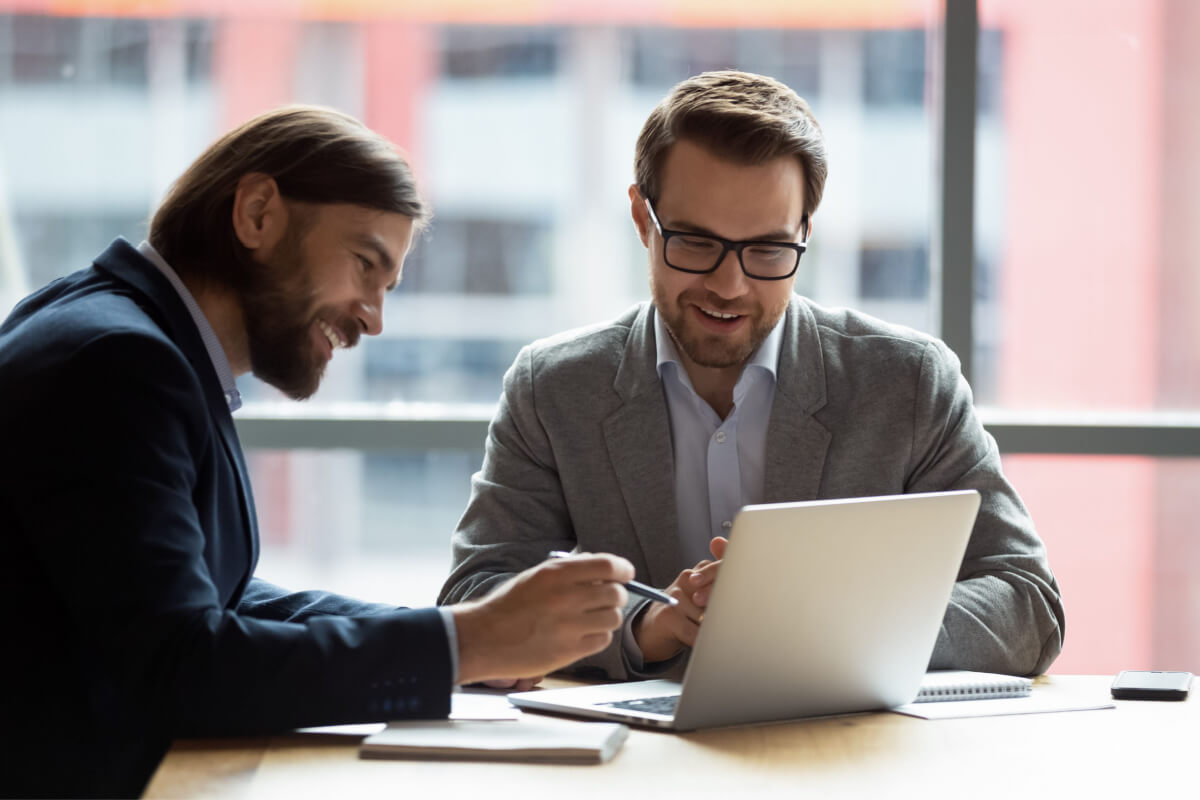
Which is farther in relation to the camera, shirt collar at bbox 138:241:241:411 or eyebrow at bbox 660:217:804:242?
eyebrow at bbox 660:217:804:242

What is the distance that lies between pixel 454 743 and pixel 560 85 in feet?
6.84

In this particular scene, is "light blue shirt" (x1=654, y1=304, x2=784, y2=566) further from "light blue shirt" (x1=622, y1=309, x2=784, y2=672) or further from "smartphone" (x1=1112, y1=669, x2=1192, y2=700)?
"smartphone" (x1=1112, y1=669, x2=1192, y2=700)

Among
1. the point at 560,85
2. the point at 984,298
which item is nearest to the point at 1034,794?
the point at 984,298

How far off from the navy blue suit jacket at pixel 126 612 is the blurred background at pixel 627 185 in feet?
5.32

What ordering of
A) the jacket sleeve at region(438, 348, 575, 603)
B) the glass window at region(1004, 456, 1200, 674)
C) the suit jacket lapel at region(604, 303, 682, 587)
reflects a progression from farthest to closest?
the glass window at region(1004, 456, 1200, 674) → the suit jacket lapel at region(604, 303, 682, 587) → the jacket sleeve at region(438, 348, 575, 603)

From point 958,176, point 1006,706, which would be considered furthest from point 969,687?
point 958,176

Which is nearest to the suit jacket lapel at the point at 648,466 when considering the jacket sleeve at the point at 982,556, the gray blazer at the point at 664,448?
the gray blazer at the point at 664,448

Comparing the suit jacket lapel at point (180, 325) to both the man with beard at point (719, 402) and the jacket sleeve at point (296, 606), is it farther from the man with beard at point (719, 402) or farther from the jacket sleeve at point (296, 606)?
the man with beard at point (719, 402)

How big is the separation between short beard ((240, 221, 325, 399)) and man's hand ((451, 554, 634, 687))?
1.66ft

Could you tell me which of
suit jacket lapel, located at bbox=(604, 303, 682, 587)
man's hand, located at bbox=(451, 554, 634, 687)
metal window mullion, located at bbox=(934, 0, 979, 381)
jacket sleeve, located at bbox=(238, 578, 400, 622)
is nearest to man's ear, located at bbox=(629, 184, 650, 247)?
suit jacket lapel, located at bbox=(604, 303, 682, 587)

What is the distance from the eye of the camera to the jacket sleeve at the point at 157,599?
1.31m

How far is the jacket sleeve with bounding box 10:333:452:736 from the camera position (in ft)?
4.31

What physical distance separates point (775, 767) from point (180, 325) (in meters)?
0.89

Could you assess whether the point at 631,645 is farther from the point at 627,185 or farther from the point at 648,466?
the point at 627,185
